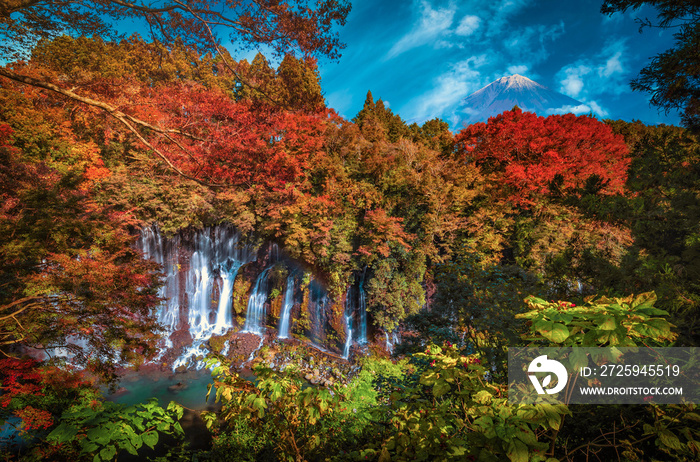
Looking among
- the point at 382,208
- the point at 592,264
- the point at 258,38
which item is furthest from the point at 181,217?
the point at 592,264

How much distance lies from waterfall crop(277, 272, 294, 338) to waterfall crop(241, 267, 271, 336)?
1141 mm

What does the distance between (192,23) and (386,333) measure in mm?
11660

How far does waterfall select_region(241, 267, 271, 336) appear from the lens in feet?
44.0

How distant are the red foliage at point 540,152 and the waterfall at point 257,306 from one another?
1258 cm

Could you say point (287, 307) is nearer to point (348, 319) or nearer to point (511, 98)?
point (348, 319)

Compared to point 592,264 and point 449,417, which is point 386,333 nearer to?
point 592,264

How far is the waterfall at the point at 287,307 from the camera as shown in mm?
13008

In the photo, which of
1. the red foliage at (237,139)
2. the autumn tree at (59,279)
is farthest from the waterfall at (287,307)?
the autumn tree at (59,279)

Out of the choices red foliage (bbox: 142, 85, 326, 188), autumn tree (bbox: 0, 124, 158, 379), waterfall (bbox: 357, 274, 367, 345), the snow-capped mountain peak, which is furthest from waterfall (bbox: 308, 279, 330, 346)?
the snow-capped mountain peak

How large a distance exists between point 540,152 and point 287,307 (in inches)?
551

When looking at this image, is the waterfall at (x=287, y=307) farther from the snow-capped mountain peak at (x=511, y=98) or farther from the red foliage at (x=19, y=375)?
the snow-capped mountain peak at (x=511, y=98)

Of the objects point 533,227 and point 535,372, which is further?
point 533,227

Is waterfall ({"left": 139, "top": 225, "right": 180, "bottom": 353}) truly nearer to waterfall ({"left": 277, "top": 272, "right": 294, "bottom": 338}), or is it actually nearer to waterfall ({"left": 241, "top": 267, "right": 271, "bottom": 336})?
waterfall ({"left": 241, "top": 267, "right": 271, "bottom": 336})

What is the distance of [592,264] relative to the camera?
15.4 feet
